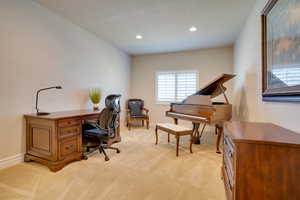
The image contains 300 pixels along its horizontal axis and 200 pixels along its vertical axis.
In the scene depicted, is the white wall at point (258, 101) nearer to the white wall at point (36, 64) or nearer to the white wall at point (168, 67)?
the white wall at point (168, 67)

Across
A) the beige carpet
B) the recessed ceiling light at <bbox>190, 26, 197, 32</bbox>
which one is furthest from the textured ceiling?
the beige carpet

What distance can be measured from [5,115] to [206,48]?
5.33 metres

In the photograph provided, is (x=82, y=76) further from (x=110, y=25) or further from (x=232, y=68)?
(x=232, y=68)

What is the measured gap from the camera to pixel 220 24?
11.5 ft

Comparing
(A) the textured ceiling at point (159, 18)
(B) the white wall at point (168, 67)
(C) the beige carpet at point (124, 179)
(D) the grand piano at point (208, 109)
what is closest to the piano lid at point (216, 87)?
(D) the grand piano at point (208, 109)

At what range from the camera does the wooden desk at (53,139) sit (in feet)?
7.70

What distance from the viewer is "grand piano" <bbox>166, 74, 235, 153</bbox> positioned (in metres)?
3.08

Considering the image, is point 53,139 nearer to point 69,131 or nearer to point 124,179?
point 69,131

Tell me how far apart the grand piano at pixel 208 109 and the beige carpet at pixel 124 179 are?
2.25 feet

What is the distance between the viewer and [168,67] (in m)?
5.70

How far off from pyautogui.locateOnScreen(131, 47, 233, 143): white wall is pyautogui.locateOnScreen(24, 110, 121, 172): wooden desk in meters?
3.47

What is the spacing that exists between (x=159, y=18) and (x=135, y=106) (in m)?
3.14

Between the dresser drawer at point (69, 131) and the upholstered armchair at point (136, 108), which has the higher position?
the upholstered armchair at point (136, 108)

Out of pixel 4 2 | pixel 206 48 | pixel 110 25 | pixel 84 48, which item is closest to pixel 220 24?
pixel 206 48
